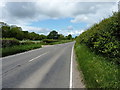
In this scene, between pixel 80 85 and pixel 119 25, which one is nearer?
pixel 80 85

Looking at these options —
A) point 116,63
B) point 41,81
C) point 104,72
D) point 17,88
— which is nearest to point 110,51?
point 116,63

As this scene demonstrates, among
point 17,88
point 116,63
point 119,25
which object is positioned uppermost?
point 119,25

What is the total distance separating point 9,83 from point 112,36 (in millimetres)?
5786

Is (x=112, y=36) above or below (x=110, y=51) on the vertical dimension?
above

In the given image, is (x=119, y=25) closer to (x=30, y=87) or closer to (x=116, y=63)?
(x=116, y=63)

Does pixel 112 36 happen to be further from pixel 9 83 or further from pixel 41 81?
pixel 9 83

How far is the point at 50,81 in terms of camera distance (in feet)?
22.5

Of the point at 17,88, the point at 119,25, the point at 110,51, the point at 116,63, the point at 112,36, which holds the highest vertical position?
the point at 119,25

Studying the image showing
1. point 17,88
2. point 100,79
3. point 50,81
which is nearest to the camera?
point 100,79

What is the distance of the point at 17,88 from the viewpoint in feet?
19.5

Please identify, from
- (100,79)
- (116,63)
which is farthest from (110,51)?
(100,79)

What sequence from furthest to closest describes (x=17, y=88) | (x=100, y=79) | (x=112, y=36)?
(x=112, y=36), (x=17, y=88), (x=100, y=79)

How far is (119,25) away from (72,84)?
12.4 ft

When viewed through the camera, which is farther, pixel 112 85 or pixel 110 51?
pixel 110 51
